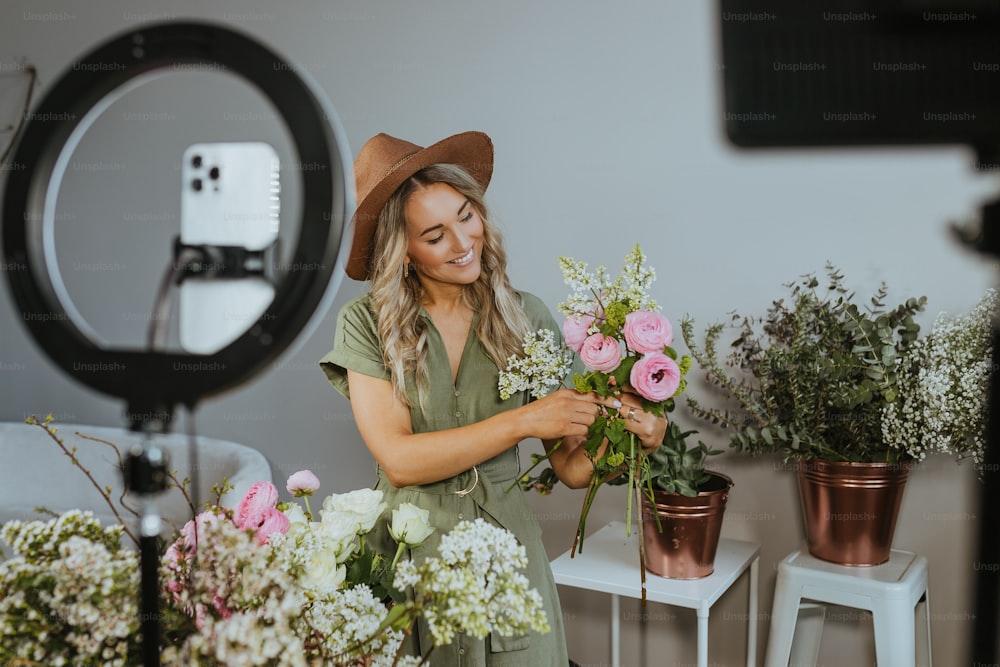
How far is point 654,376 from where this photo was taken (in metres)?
1.12

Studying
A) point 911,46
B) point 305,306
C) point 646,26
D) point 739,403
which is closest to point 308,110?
point 305,306

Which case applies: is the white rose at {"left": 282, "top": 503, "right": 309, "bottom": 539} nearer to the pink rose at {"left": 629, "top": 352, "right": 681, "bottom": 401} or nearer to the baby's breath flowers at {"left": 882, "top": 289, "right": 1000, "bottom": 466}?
the pink rose at {"left": 629, "top": 352, "right": 681, "bottom": 401}

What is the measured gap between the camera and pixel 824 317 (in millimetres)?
1719

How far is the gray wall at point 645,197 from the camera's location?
1835 mm

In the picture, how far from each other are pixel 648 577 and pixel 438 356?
680 mm

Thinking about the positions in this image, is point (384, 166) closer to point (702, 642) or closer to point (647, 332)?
point (647, 332)

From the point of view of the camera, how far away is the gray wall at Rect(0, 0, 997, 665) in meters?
1.83

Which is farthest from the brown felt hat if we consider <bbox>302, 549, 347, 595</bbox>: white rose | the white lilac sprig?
<bbox>302, 549, 347, 595</bbox>: white rose

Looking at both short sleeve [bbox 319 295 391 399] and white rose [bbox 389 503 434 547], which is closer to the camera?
white rose [bbox 389 503 434 547]

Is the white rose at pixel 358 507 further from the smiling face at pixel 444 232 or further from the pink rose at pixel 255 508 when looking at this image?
the smiling face at pixel 444 232

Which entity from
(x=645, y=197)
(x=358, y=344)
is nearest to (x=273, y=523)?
(x=358, y=344)

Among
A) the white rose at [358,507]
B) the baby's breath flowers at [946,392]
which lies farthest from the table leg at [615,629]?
the white rose at [358,507]

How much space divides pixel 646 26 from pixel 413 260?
3.28ft

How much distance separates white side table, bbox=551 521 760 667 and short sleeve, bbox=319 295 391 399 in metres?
0.65
